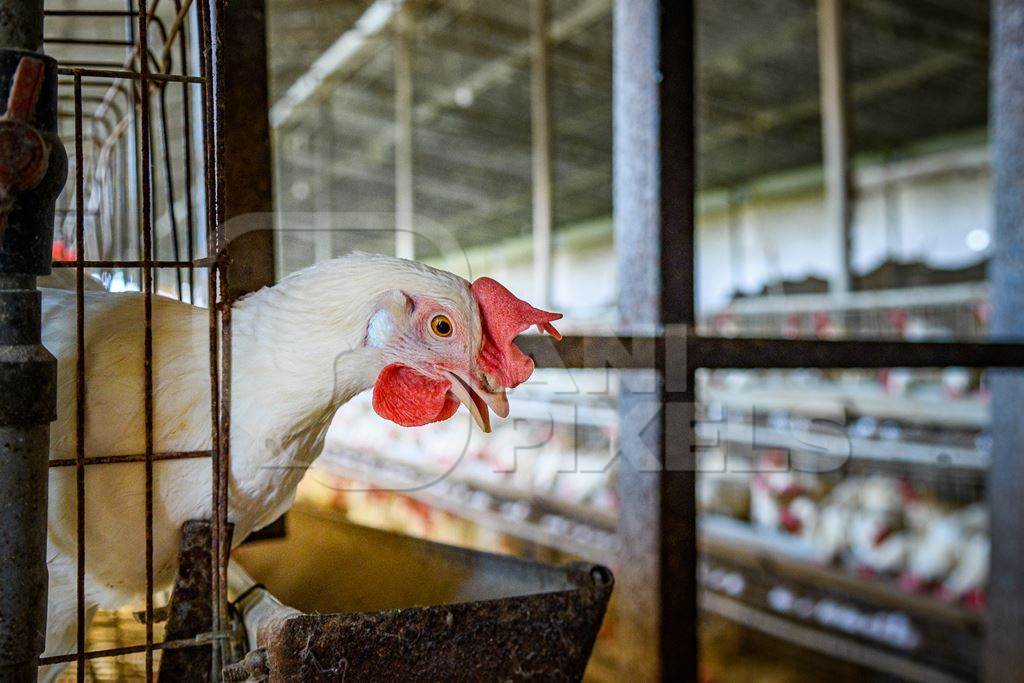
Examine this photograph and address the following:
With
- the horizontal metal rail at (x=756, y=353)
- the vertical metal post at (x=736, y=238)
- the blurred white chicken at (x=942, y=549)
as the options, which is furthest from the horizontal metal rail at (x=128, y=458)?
the vertical metal post at (x=736, y=238)

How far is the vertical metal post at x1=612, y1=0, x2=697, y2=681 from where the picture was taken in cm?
112

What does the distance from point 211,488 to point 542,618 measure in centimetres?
33

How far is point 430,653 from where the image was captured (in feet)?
2.09

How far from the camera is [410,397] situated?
73 cm

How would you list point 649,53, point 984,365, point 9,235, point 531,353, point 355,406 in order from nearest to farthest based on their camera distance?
1. point 9,235
2. point 531,353
3. point 649,53
4. point 984,365
5. point 355,406

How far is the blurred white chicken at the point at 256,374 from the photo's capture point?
2.25 ft

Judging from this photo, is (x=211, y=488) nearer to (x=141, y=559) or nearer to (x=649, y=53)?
(x=141, y=559)

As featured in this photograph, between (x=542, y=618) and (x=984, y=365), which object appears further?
(x=984, y=365)

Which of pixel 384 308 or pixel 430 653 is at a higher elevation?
pixel 384 308

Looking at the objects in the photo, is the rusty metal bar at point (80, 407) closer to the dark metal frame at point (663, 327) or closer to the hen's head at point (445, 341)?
the hen's head at point (445, 341)

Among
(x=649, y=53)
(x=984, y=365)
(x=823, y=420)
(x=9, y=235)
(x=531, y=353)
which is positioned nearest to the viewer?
(x=9, y=235)

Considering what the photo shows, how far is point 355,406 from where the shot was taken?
600 cm

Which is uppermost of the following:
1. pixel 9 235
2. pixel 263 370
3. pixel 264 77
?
pixel 264 77

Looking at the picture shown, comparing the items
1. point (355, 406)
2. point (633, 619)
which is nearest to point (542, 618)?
point (633, 619)
